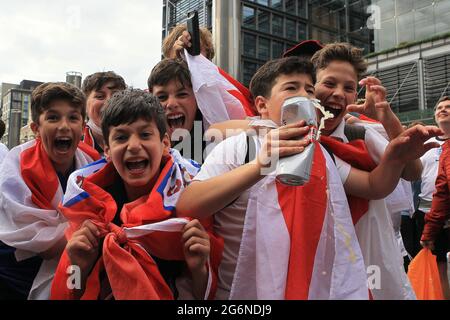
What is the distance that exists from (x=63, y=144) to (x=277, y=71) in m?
1.02

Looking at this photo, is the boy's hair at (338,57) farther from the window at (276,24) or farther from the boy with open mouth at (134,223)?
the window at (276,24)

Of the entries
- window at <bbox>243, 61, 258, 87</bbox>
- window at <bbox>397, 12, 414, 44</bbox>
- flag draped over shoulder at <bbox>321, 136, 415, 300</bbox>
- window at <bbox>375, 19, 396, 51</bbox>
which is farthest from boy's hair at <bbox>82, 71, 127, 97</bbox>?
window at <bbox>243, 61, 258, 87</bbox>

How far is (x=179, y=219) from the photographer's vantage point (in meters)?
1.33

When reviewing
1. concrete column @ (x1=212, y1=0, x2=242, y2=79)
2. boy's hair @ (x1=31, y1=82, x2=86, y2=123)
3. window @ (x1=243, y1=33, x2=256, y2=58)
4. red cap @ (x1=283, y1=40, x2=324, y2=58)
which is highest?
window @ (x1=243, y1=33, x2=256, y2=58)

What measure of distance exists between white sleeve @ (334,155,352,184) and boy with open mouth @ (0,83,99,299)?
3.47ft

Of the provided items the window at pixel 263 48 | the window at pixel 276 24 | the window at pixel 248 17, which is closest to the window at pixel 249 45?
the window at pixel 263 48

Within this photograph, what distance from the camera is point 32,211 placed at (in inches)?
65.0

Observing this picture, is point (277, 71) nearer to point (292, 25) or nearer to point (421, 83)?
point (421, 83)

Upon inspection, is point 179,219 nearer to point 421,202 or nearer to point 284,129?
point 284,129

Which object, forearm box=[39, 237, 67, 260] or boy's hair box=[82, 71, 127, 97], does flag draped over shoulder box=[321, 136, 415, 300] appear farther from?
boy's hair box=[82, 71, 127, 97]

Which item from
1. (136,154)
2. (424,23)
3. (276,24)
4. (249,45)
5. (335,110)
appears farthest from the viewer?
(276,24)

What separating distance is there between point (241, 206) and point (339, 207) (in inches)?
12.8

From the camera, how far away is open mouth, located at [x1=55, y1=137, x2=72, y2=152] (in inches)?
75.0

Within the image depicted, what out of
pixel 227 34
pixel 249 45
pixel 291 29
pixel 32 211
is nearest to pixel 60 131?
pixel 32 211
